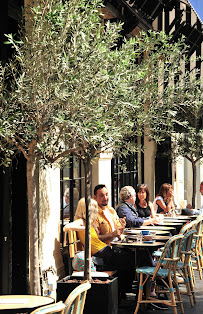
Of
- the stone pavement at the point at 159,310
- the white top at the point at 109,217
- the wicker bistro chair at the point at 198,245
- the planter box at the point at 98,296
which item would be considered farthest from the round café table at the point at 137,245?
the wicker bistro chair at the point at 198,245

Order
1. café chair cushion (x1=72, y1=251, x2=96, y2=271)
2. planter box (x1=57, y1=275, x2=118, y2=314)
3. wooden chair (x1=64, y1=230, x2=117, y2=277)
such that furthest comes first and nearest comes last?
wooden chair (x1=64, y1=230, x2=117, y2=277) < café chair cushion (x1=72, y1=251, x2=96, y2=271) < planter box (x1=57, y1=275, x2=118, y2=314)

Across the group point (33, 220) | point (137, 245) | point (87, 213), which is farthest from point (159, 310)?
point (33, 220)

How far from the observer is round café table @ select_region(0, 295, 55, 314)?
4.96 meters

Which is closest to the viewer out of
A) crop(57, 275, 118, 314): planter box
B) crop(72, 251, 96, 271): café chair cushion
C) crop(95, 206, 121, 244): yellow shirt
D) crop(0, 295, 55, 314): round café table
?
crop(0, 295, 55, 314): round café table

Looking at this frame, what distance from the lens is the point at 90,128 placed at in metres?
5.48

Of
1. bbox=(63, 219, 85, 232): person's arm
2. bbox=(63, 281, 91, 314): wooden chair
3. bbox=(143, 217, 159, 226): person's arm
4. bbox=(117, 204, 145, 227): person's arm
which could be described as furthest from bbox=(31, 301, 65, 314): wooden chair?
bbox=(143, 217, 159, 226): person's arm

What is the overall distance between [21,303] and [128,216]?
5.01 metres

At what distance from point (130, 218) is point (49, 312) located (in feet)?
19.7

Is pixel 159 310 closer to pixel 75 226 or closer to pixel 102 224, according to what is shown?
pixel 102 224

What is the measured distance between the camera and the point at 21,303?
515 centimetres

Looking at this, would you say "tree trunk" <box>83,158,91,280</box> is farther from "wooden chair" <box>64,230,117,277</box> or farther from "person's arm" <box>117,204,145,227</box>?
"person's arm" <box>117,204,145,227</box>

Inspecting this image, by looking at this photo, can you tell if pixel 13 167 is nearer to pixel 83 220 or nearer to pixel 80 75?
pixel 83 220

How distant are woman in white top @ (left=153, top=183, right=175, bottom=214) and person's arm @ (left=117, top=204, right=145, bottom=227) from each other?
8.16ft

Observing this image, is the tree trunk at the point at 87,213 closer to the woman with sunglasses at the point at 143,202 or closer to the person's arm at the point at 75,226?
the person's arm at the point at 75,226
